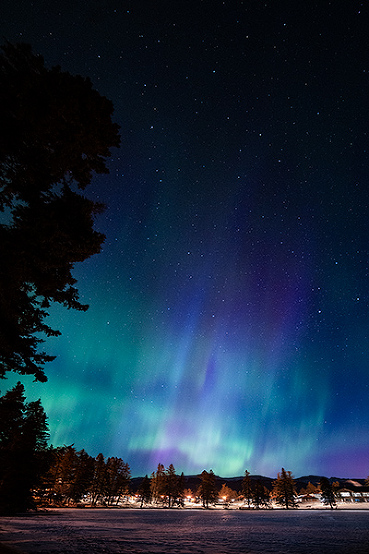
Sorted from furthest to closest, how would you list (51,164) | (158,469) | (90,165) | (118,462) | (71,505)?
(158,469) < (118,462) < (71,505) < (90,165) < (51,164)

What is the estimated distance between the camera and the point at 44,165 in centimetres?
688

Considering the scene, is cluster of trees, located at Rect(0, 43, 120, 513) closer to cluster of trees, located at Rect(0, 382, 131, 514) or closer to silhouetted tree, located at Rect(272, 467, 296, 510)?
cluster of trees, located at Rect(0, 382, 131, 514)

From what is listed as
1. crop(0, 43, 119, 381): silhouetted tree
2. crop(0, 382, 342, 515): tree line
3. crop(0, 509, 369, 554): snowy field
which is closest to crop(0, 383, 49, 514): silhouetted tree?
crop(0, 382, 342, 515): tree line

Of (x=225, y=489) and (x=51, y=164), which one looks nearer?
(x=51, y=164)

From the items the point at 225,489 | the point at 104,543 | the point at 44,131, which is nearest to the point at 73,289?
the point at 44,131

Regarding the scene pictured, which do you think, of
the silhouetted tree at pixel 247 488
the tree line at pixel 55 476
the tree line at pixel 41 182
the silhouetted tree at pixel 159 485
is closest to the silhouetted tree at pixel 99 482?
the tree line at pixel 55 476

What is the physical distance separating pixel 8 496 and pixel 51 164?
122 ft

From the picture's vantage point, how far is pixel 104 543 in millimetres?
14680

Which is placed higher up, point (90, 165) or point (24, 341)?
point (90, 165)

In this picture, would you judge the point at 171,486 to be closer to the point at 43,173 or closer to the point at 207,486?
the point at 207,486

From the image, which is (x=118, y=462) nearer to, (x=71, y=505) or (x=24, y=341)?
(x=71, y=505)

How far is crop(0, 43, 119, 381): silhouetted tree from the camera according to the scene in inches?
239

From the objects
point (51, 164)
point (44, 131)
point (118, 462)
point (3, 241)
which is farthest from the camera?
point (118, 462)

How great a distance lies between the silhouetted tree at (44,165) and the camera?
607 cm
